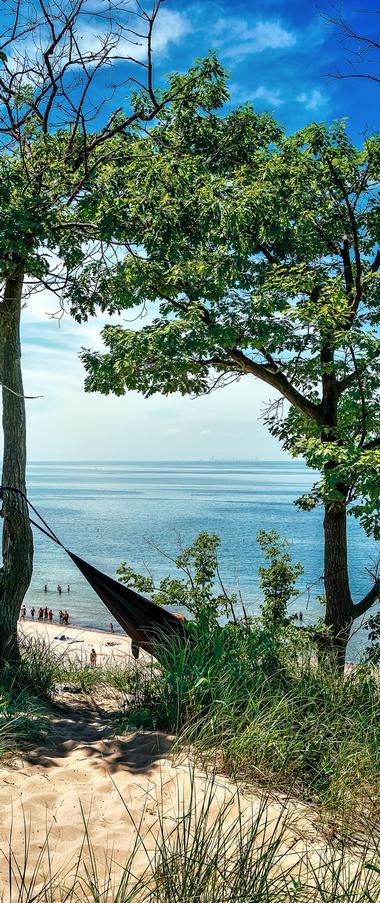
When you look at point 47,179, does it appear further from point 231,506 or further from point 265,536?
point 231,506

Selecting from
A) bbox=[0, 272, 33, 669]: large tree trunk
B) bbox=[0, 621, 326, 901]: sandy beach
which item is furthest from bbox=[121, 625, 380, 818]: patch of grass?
bbox=[0, 272, 33, 669]: large tree trunk

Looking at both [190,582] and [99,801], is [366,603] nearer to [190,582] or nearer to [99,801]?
[190,582]

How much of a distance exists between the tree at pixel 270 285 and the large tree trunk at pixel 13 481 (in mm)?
1360

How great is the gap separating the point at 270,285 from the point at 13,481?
13.5 ft

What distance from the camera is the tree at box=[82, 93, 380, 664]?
21.2ft

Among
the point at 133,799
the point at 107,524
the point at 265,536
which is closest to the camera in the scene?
the point at 133,799

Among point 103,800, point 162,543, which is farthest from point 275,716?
point 162,543

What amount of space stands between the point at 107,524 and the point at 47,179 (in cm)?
5274

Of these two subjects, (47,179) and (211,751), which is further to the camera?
(47,179)

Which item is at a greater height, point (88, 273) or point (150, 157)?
point (150, 157)

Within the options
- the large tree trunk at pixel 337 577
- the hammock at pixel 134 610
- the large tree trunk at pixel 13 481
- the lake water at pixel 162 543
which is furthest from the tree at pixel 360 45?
the large tree trunk at pixel 337 577

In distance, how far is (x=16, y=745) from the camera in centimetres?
330

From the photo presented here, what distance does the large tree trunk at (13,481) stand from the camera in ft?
15.8

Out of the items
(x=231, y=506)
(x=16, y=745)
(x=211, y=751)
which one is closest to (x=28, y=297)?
(x=16, y=745)
